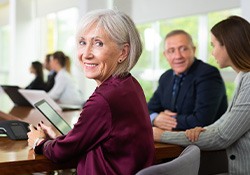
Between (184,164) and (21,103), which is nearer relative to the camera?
(184,164)

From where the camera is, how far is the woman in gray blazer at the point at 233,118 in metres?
1.73

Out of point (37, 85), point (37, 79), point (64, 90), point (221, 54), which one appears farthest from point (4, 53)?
point (221, 54)

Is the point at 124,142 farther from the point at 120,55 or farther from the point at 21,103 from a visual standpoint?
the point at 21,103

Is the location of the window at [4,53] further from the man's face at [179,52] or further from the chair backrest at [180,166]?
the chair backrest at [180,166]

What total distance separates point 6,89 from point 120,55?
2.39 metres

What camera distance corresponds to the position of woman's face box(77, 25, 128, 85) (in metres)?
1.39

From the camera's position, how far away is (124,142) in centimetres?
134

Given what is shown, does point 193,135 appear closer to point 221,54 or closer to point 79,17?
point 221,54

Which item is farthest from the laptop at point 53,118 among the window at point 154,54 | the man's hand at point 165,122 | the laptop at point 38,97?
the window at point 154,54

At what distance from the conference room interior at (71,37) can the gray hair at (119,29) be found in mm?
140

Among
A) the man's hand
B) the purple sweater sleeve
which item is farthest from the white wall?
the purple sweater sleeve

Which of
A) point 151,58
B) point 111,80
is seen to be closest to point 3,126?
point 111,80

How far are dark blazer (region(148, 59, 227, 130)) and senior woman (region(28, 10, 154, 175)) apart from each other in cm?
86

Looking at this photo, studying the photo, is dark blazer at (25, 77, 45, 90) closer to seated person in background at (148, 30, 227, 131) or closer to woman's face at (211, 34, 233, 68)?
seated person in background at (148, 30, 227, 131)
